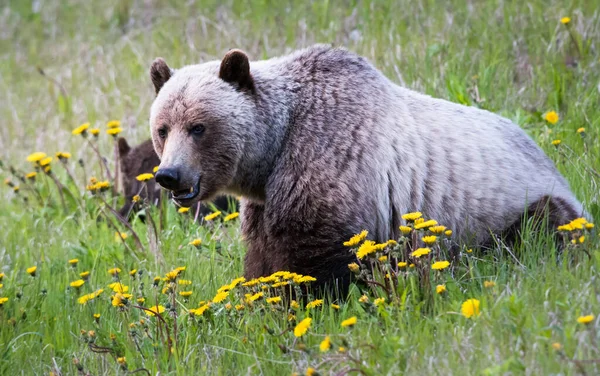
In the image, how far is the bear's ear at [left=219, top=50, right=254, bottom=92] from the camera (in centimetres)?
501

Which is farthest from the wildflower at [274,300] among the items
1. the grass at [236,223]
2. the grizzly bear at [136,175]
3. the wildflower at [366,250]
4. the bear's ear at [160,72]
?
the grizzly bear at [136,175]

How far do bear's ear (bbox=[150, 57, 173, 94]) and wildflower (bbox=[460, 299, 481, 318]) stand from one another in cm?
255

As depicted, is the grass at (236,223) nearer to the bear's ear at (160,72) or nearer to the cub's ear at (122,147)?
the cub's ear at (122,147)

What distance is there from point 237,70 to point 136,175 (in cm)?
301

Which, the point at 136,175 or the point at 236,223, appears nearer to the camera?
the point at 236,223

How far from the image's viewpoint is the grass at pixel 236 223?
12.1ft

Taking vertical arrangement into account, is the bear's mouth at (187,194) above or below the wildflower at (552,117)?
above

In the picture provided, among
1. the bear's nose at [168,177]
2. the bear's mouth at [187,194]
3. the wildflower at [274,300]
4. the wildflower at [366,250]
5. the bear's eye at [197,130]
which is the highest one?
the bear's eye at [197,130]

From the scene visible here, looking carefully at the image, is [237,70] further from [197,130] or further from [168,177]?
[168,177]

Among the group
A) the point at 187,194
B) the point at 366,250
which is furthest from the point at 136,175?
the point at 366,250

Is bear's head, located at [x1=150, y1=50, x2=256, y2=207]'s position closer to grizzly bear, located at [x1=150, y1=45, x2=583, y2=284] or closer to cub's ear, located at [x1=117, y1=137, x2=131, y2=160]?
grizzly bear, located at [x1=150, y1=45, x2=583, y2=284]

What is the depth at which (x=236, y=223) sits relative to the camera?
6621 mm

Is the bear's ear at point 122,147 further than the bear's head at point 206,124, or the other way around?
the bear's ear at point 122,147

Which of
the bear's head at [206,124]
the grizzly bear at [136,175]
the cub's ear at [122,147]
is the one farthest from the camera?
the cub's ear at [122,147]
